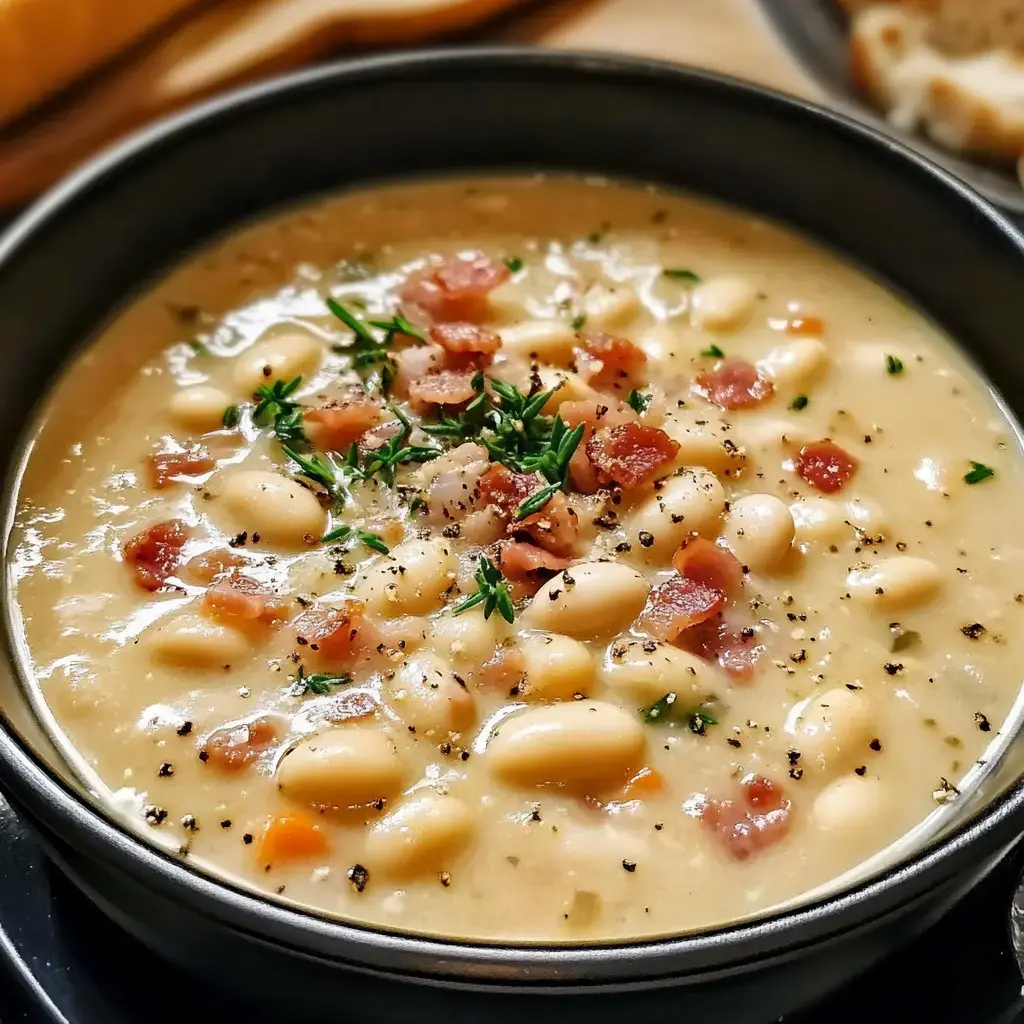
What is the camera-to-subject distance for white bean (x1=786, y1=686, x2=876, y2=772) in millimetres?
1712

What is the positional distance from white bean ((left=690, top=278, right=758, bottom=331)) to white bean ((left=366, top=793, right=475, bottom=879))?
3.91ft

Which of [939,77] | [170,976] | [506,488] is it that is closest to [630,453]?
[506,488]

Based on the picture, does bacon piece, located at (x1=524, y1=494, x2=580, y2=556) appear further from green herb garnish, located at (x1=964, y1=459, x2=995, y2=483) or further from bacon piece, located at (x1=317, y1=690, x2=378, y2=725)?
green herb garnish, located at (x1=964, y1=459, x2=995, y2=483)

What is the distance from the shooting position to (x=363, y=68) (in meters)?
2.56

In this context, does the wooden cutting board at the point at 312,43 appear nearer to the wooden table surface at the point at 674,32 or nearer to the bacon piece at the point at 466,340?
the wooden table surface at the point at 674,32

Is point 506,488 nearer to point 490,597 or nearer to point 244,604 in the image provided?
point 490,597

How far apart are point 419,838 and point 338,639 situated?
14.2 inches

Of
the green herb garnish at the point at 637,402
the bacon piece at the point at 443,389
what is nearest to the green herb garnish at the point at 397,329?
the bacon piece at the point at 443,389

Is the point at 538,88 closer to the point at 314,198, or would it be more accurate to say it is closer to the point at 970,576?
the point at 314,198

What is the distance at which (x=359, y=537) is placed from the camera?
77.5 inches

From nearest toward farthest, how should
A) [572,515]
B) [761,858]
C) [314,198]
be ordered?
[761,858]
[572,515]
[314,198]

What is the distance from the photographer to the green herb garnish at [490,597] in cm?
182

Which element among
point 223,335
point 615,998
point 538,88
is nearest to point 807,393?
point 538,88

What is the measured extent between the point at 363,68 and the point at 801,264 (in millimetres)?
1035
